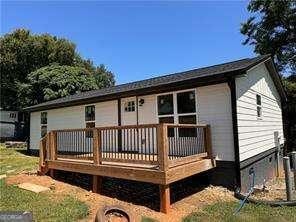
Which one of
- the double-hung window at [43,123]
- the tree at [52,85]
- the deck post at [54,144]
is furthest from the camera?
the tree at [52,85]

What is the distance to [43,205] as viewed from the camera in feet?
25.0

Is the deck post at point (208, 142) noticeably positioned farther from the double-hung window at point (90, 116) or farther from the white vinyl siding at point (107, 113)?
the double-hung window at point (90, 116)

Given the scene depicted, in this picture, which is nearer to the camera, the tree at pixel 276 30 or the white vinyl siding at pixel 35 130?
the white vinyl siding at pixel 35 130

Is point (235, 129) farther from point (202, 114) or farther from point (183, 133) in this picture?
point (183, 133)

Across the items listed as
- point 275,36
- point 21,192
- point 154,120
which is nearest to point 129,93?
point 154,120

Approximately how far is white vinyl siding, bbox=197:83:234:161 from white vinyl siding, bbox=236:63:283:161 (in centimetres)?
33

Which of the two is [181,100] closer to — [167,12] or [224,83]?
[224,83]

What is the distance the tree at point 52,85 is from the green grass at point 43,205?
19621 mm

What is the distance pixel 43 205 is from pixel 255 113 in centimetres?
762

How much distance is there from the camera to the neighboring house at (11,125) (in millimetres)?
31234

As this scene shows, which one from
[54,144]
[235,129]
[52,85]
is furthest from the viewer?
[52,85]

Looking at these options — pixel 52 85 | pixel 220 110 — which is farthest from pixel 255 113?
pixel 52 85

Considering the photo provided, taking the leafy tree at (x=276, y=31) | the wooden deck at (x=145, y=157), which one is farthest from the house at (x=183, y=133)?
the leafy tree at (x=276, y=31)

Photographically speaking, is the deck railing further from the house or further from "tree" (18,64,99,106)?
"tree" (18,64,99,106)
